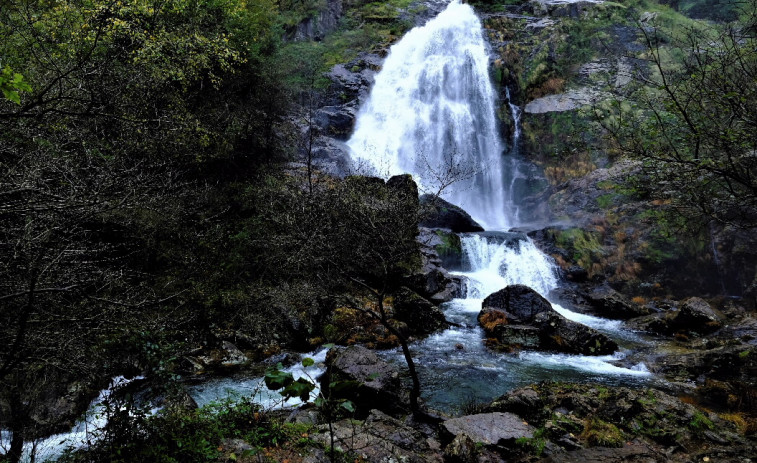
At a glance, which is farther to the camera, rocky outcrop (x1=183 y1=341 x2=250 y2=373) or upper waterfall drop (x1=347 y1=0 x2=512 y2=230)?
upper waterfall drop (x1=347 y1=0 x2=512 y2=230)

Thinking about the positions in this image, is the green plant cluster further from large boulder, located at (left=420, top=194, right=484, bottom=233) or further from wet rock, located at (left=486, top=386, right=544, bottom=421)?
large boulder, located at (left=420, top=194, right=484, bottom=233)

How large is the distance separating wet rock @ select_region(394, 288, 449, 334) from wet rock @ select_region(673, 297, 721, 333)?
743cm

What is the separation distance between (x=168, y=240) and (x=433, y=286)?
350 inches

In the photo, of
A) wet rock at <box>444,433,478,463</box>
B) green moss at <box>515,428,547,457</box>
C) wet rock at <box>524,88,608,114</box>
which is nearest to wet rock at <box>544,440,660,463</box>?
green moss at <box>515,428,547,457</box>

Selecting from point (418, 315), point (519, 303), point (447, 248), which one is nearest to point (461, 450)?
point (418, 315)

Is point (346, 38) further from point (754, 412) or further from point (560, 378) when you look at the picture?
point (754, 412)

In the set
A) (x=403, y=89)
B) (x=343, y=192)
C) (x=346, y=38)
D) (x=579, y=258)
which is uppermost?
(x=346, y=38)

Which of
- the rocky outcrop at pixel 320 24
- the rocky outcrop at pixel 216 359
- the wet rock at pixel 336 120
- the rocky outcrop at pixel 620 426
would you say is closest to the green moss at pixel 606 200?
the wet rock at pixel 336 120

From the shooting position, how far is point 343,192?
42.3 feet

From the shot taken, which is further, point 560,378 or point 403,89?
point 403,89

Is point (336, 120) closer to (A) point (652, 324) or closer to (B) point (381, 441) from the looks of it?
(A) point (652, 324)

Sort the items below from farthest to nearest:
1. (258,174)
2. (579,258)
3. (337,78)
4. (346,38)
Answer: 1. (346,38)
2. (337,78)
3. (579,258)
4. (258,174)

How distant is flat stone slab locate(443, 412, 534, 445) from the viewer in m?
5.16

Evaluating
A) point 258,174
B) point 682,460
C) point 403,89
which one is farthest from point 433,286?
point 403,89
